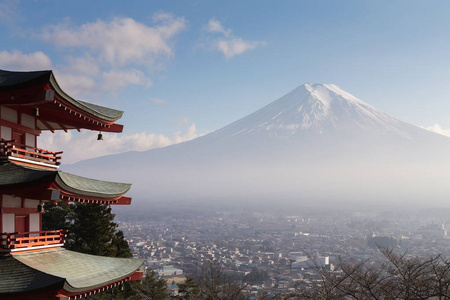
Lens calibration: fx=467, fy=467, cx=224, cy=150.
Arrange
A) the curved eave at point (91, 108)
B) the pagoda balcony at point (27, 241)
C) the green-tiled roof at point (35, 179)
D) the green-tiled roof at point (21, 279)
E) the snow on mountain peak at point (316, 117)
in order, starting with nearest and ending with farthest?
the green-tiled roof at point (21, 279)
the green-tiled roof at point (35, 179)
the curved eave at point (91, 108)
the pagoda balcony at point (27, 241)
the snow on mountain peak at point (316, 117)

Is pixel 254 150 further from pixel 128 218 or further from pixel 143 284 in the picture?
pixel 143 284

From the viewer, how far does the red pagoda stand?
24.5ft

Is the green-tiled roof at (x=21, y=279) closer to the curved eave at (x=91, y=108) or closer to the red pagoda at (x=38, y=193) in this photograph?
the red pagoda at (x=38, y=193)

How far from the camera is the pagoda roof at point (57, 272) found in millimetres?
7195

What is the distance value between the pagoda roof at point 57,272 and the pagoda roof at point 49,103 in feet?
8.61

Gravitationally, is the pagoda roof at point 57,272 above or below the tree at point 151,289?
above

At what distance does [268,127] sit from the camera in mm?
161250

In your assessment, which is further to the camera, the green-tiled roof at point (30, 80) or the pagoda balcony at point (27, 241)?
the pagoda balcony at point (27, 241)

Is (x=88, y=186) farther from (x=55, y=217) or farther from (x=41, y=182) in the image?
(x=55, y=217)

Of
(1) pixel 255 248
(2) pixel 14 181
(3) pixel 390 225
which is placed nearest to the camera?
(2) pixel 14 181

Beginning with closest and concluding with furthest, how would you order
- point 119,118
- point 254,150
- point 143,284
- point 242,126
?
point 119,118 → point 143,284 → point 254,150 → point 242,126

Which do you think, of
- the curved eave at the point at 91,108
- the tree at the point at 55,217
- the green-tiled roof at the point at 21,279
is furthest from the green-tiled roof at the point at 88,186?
the tree at the point at 55,217

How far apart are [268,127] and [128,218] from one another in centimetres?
6284

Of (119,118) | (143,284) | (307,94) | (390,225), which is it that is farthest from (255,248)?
(307,94)
